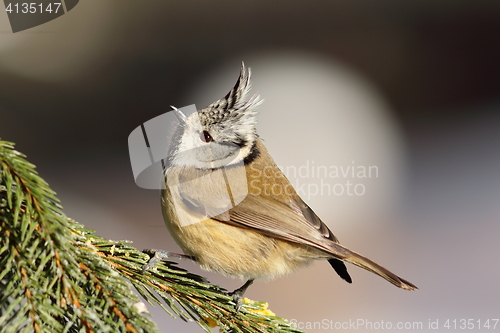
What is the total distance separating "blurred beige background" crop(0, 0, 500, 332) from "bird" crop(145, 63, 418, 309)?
2.21 meters

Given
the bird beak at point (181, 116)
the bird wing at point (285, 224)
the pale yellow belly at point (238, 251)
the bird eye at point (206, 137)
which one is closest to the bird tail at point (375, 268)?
the bird wing at point (285, 224)

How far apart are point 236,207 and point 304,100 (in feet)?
13.9

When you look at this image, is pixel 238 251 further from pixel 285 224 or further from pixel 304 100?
pixel 304 100

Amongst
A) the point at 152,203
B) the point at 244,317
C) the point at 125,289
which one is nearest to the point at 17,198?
the point at 125,289

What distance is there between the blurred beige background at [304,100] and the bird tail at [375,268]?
241 cm

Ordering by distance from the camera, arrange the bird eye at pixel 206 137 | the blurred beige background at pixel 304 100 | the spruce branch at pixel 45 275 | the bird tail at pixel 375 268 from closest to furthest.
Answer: the spruce branch at pixel 45 275
the bird tail at pixel 375 268
the bird eye at pixel 206 137
the blurred beige background at pixel 304 100

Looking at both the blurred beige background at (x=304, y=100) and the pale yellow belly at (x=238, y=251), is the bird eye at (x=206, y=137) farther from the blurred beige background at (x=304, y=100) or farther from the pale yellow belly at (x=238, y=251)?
the blurred beige background at (x=304, y=100)

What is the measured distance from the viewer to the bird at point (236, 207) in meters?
1.91

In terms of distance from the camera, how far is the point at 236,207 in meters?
2.05

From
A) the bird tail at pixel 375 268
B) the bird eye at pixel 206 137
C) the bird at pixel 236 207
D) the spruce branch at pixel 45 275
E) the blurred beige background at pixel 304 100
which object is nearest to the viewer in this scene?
the spruce branch at pixel 45 275

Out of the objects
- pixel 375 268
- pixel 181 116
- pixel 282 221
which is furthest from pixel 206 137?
pixel 375 268

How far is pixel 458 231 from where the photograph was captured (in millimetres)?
5254

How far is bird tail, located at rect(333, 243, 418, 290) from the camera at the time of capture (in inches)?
71.1

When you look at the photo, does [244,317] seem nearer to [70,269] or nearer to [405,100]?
[70,269]
